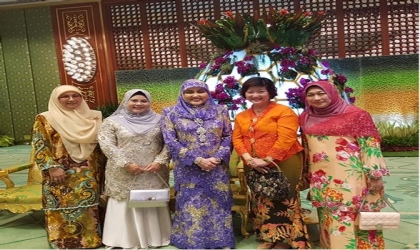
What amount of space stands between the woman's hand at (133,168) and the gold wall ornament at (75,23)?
561 cm

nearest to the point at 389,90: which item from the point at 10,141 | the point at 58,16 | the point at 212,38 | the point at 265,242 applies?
the point at 212,38

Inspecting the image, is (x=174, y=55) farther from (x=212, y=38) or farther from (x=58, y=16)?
(x=212, y=38)

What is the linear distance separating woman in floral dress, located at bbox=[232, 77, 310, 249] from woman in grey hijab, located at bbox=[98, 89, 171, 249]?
20.6 inches

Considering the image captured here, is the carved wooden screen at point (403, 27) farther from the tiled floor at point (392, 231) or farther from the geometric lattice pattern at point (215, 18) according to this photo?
the tiled floor at point (392, 231)

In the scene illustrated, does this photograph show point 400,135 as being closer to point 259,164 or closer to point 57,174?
point 259,164

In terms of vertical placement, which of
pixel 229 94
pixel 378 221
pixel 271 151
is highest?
pixel 229 94

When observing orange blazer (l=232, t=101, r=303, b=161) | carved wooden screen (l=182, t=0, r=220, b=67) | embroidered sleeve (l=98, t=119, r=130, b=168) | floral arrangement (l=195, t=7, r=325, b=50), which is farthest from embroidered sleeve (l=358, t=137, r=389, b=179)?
carved wooden screen (l=182, t=0, r=220, b=67)

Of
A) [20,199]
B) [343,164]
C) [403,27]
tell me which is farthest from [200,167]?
[403,27]

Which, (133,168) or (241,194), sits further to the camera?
(241,194)

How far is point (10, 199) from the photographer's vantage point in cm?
313

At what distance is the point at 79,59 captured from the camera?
24.4 ft

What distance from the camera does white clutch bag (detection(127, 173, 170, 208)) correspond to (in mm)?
2340

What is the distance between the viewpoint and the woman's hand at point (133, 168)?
7.71ft

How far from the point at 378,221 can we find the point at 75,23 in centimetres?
671
